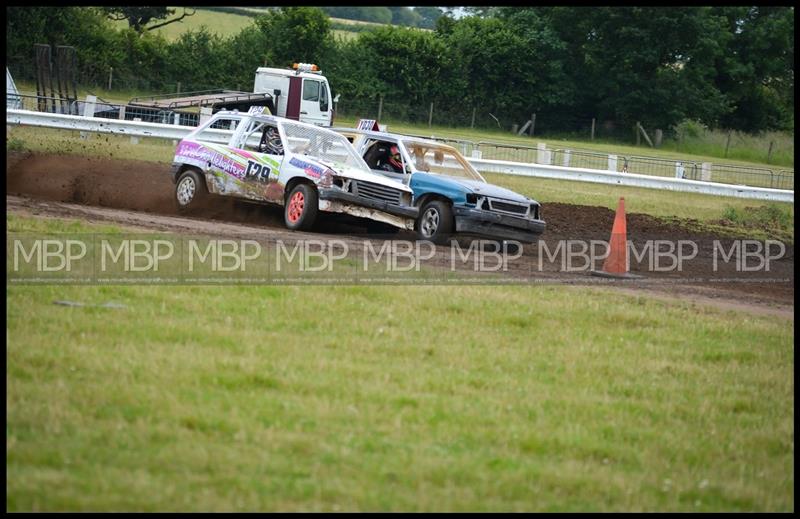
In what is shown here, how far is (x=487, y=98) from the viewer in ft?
178

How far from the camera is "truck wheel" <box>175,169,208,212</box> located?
1570 centimetres

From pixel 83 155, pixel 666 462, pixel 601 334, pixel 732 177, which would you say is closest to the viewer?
pixel 666 462

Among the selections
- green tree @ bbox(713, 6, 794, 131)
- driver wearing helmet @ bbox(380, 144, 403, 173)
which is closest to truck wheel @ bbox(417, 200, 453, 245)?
driver wearing helmet @ bbox(380, 144, 403, 173)

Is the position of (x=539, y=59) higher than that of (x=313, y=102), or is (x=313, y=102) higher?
(x=539, y=59)

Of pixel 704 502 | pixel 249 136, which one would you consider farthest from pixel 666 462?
pixel 249 136

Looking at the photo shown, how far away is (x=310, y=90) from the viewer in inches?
1337

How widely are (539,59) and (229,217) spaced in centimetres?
4140

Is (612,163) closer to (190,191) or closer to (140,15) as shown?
(190,191)

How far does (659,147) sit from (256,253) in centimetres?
4422

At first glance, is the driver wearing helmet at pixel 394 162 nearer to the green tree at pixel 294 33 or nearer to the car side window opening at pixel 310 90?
the car side window opening at pixel 310 90

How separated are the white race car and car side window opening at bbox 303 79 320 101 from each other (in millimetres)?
17572

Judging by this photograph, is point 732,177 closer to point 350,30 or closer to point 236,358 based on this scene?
point 236,358

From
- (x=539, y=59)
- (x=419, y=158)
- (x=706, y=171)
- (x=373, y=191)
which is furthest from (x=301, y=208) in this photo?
(x=539, y=59)

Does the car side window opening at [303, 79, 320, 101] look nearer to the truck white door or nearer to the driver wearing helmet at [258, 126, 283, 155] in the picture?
the truck white door
